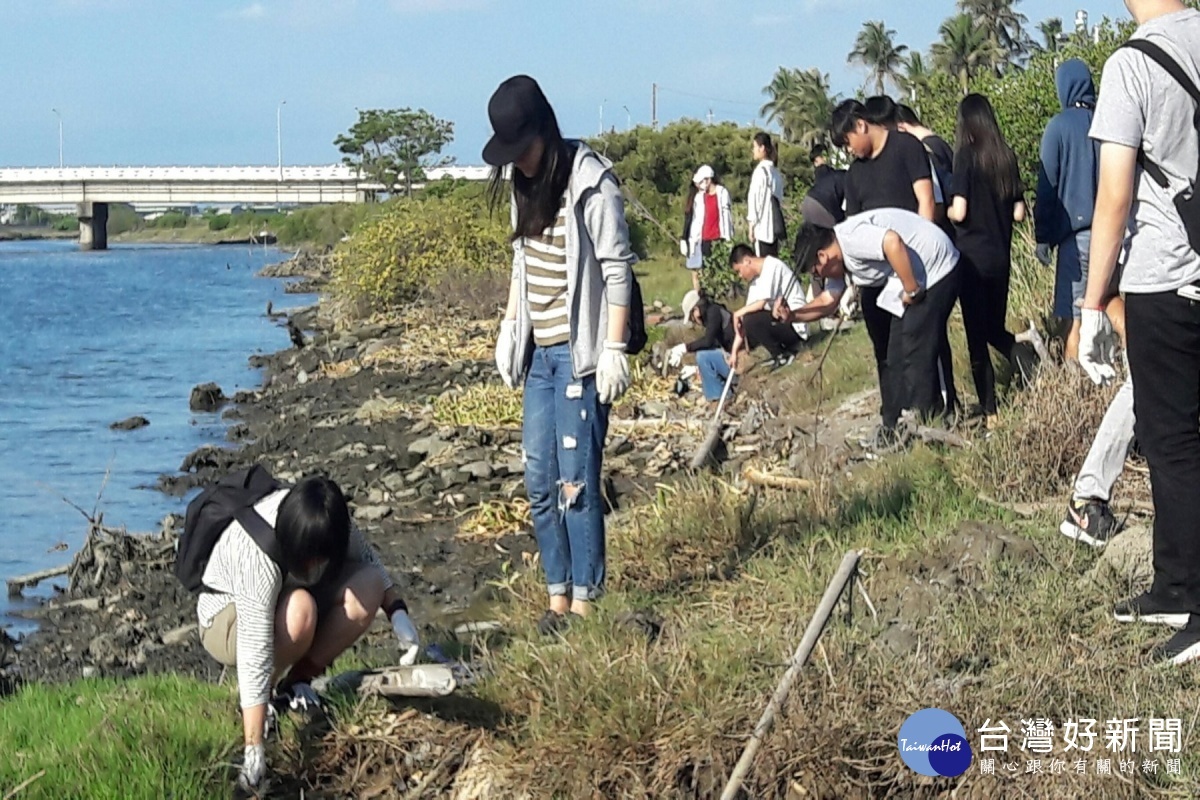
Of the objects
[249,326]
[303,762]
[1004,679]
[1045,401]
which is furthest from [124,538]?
[249,326]

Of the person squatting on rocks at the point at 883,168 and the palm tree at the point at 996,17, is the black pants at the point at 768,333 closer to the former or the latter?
the person squatting on rocks at the point at 883,168

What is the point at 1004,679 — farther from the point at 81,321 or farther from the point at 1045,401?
the point at 81,321

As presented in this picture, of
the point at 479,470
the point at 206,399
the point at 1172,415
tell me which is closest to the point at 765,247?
the point at 479,470

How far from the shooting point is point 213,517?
16.2 ft

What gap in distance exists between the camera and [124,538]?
9914 mm

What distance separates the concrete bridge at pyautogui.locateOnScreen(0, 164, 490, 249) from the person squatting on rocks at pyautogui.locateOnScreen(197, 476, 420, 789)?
70.3m

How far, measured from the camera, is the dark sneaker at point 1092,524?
227 inches

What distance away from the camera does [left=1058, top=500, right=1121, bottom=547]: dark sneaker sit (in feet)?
18.9

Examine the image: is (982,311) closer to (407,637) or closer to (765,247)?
(407,637)

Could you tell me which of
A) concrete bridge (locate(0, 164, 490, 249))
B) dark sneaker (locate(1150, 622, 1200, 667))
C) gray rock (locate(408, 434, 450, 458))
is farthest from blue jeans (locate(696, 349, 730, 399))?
concrete bridge (locate(0, 164, 490, 249))

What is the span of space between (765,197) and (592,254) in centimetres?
947

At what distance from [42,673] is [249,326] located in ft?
81.1

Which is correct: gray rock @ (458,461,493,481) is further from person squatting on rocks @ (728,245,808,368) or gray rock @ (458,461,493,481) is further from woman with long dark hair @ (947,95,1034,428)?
woman with long dark hair @ (947,95,1034,428)

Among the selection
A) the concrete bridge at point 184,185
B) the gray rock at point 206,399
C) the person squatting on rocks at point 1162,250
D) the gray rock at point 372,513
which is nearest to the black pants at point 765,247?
the gray rock at point 372,513
